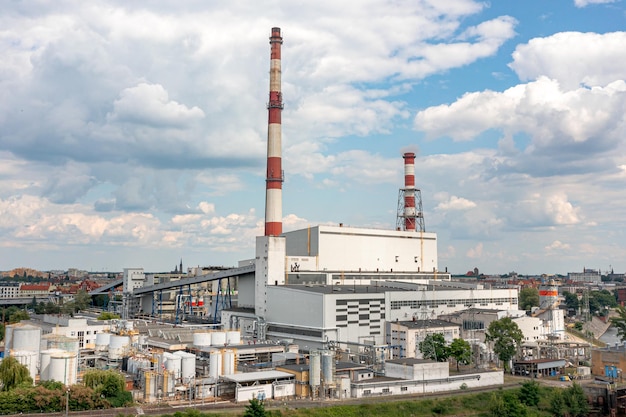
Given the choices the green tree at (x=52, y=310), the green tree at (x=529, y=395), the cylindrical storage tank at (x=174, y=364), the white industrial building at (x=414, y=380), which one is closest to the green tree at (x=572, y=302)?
the green tree at (x=529, y=395)

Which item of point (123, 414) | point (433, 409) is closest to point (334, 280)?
point (433, 409)

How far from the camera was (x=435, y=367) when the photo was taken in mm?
30547

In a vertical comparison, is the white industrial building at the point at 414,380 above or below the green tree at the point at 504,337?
below

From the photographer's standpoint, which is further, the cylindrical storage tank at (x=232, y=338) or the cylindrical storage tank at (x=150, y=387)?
the cylindrical storage tank at (x=232, y=338)

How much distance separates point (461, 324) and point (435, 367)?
11.7m

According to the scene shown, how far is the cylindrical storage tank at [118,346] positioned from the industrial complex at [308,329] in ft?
0.19

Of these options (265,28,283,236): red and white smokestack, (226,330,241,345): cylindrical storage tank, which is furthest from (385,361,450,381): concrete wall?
(265,28,283,236): red and white smokestack

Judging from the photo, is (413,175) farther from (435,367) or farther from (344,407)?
(344,407)

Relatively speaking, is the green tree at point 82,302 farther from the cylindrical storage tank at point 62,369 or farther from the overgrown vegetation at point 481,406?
the overgrown vegetation at point 481,406

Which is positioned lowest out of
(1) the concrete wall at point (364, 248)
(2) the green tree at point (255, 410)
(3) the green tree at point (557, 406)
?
(3) the green tree at point (557, 406)

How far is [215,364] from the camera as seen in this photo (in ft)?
95.3

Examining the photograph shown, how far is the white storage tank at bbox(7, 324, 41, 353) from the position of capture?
31.3 meters

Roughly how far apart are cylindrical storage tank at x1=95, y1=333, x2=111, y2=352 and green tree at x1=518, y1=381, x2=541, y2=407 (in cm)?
2334

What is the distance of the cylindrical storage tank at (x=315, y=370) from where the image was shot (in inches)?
1102
